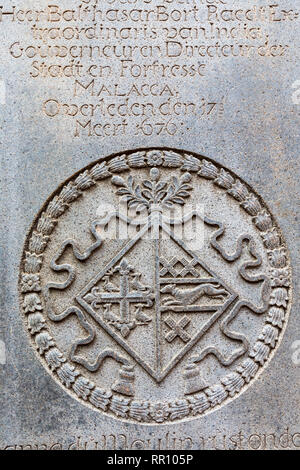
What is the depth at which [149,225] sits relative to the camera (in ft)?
15.8

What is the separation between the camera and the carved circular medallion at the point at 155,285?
15.3 feet

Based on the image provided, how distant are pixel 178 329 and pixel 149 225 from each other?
34.1 inches

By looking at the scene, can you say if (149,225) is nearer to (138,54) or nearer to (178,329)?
(178,329)

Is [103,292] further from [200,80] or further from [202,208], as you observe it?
[200,80]

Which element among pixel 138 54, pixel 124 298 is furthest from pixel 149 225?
pixel 138 54

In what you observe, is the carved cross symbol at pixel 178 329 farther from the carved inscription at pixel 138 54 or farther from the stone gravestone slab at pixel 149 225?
the carved inscription at pixel 138 54

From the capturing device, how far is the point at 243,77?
16.2 ft

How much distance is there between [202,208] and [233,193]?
279 mm

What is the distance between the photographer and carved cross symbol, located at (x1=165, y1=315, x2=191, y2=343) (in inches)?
184

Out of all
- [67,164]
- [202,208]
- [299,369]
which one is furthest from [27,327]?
[299,369]

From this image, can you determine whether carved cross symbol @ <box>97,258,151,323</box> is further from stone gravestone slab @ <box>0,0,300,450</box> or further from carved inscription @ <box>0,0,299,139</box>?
carved inscription @ <box>0,0,299,139</box>

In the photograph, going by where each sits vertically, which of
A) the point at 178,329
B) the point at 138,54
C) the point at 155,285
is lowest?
the point at 178,329

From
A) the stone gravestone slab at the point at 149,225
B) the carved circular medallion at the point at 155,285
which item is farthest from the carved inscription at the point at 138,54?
the carved circular medallion at the point at 155,285

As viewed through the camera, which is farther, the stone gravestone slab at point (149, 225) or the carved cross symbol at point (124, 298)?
the carved cross symbol at point (124, 298)
